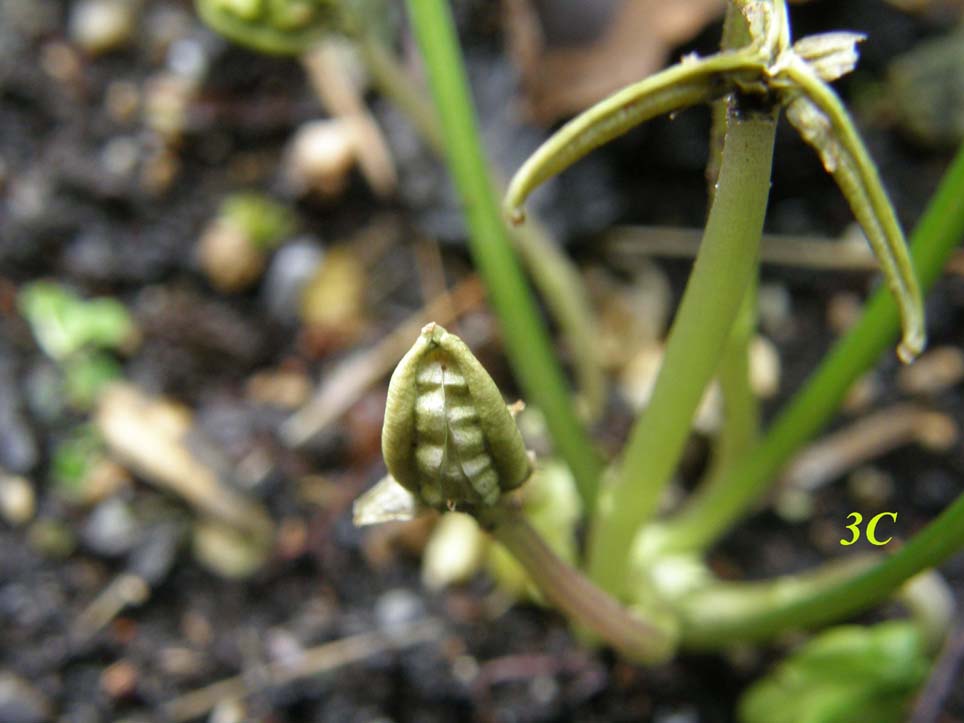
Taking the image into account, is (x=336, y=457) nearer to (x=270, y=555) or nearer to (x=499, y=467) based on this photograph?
(x=270, y=555)

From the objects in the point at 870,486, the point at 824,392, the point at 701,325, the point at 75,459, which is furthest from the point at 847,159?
the point at 75,459

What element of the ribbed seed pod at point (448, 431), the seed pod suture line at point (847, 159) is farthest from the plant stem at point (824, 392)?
the ribbed seed pod at point (448, 431)

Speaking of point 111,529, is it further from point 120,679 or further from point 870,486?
point 870,486

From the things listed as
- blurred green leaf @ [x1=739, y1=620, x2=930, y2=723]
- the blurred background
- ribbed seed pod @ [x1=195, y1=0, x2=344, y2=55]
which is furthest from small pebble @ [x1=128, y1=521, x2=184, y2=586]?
blurred green leaf @ [x1=739, y1=620, x2=930, y2=723]

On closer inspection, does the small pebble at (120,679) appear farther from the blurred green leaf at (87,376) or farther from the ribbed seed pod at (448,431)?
the ribbed seed pod at (448,431)

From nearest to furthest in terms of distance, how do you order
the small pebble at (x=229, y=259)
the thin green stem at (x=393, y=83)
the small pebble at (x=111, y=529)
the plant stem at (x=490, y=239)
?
the plant stem at (x=490, y=239)
the thin green stem at (x=393, y=83)
the small pebble at (x=111, y=529)
the small pebble at (x=229, y=259)

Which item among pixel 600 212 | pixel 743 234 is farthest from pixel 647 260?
pixel 743 234

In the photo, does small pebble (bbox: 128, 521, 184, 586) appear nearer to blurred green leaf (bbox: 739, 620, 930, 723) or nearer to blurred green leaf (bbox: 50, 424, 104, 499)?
blurred green leaf (bbox: 50, 424, 104, 499)
